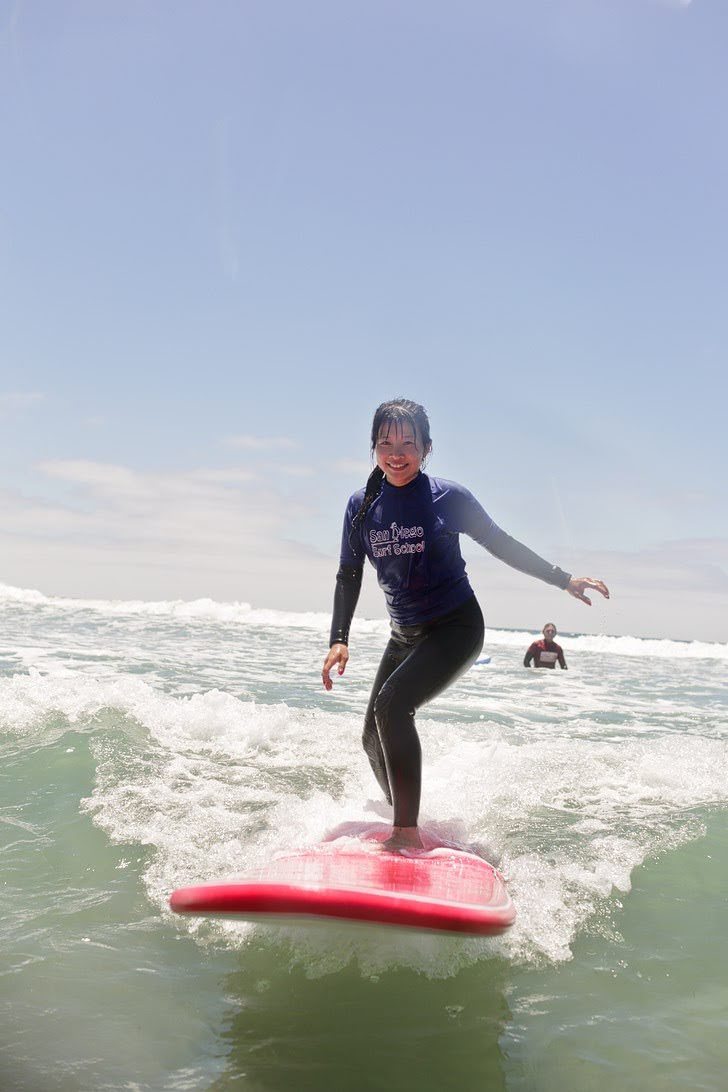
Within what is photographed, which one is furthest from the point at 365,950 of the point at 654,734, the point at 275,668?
the point at 275,668

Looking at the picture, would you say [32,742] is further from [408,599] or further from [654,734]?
[654,734]

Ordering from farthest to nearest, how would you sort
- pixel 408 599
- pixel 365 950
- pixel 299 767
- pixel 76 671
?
pixel 76 671 < pixel 299 767 < pixel 408 599 < pixel 365 950

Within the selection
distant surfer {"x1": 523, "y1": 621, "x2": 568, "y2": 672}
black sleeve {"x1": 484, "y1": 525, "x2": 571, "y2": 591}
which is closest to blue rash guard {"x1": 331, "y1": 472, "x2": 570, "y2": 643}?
black sleeve {"x1": 484, "y1": 525, "x2": 571, "y2": 591}

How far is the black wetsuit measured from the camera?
3863 mm

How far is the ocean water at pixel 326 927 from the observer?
2.59 m

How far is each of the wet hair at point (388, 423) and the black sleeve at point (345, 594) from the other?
20cm

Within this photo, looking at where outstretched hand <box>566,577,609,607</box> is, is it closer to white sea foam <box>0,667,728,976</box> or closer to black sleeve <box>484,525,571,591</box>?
black sleeve <box>484,525,571,591</box>

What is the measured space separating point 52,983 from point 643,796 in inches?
186

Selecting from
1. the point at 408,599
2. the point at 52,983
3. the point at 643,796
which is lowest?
the point at 52,983

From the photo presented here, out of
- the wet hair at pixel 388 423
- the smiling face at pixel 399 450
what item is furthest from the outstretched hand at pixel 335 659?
the smiling face at pixel 399 450

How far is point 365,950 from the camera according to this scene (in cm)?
323

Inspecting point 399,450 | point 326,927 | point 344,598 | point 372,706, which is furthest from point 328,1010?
point 399,450

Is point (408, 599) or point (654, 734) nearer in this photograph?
point (408, 599)

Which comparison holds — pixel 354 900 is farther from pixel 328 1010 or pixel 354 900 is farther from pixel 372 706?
pixel 372 706
